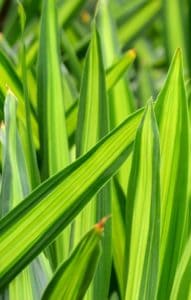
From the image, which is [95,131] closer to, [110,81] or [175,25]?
[110,81]

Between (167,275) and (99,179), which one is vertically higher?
(99,179)

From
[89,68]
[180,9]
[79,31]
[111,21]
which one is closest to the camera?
[89,68]

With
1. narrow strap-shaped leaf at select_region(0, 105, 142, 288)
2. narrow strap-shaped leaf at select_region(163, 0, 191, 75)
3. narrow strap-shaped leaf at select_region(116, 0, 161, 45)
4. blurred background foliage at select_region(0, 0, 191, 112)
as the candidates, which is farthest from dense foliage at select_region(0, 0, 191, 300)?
narrow strap-shaped leaf at select_region(116, 0, 161, 45)

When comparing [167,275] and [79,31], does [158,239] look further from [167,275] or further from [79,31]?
[79,31]

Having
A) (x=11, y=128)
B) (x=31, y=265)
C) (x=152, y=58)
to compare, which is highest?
(x=11, y=128)

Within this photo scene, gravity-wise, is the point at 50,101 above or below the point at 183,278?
above

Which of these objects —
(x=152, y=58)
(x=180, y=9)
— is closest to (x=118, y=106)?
(x=180, y=9)

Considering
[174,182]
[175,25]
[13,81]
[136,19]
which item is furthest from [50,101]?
[136,19]
